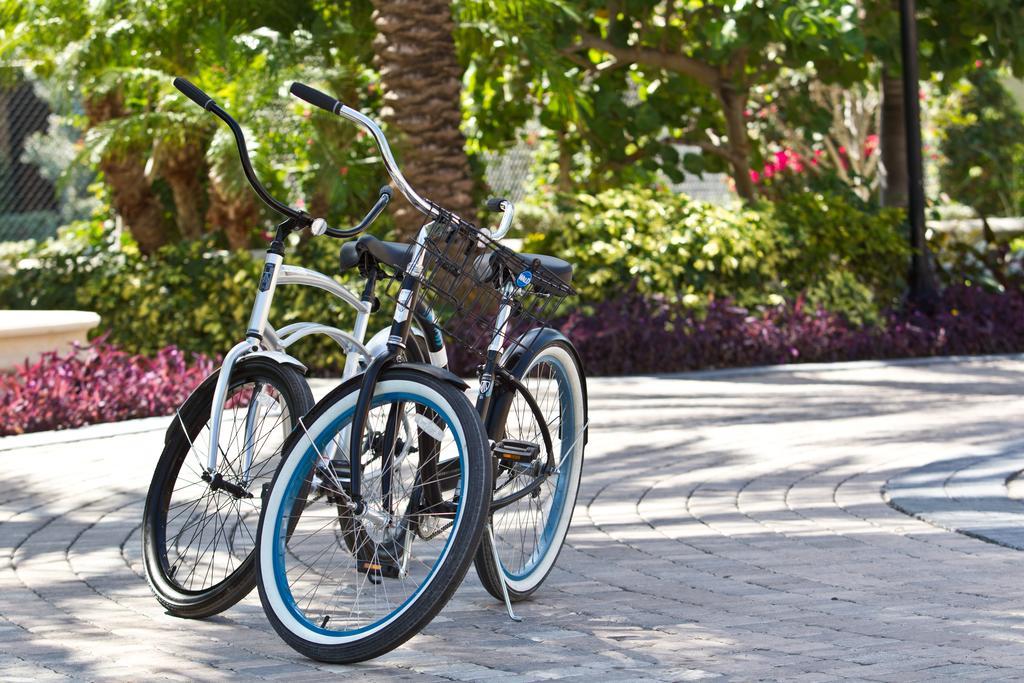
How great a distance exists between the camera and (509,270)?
4184 millimetres

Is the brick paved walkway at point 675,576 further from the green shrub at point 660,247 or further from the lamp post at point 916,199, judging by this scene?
the lamp post at point 916,199

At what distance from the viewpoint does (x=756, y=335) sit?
11.1 meters

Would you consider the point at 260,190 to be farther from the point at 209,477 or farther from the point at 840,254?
the point at 840,254

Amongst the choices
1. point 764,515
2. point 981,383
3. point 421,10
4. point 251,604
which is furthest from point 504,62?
point 251,604

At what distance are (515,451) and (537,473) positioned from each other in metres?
0.16

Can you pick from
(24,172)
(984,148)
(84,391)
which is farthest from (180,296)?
(984,148)

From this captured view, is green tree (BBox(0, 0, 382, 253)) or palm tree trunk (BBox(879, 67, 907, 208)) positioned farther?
palm tree trunk (BBox(879, 67, 907, 208))

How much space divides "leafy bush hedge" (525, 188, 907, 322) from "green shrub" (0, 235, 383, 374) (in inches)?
72.8

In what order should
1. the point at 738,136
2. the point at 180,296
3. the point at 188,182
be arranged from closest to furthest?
the point at 180,296 < the point at 188,182 < the point at 738,136

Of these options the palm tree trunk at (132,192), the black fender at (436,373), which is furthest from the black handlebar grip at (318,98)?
the palm tree trunk at (132,192)

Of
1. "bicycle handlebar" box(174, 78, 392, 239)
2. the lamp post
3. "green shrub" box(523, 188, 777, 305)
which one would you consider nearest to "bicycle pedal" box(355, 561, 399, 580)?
"bicycle handlebar" box(174, 78, 392, 239)

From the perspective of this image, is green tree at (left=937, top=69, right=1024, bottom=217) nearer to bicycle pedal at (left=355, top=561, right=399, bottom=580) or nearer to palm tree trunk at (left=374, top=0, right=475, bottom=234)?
palm tree trunk at (left=374, top=0, right=475, bottom=234)

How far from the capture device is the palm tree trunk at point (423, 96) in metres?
10.9

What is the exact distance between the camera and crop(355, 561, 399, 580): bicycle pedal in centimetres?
409
